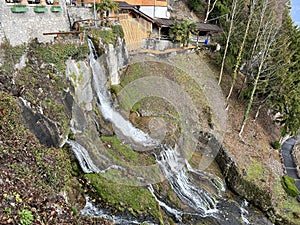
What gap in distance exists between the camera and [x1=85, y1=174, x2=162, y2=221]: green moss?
1350cm

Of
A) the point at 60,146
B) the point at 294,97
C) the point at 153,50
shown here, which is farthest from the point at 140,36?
the point at 60,146

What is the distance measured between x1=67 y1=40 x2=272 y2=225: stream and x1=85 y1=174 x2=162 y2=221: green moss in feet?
2.73

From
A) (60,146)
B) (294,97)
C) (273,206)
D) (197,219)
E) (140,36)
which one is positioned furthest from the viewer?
(140,36)

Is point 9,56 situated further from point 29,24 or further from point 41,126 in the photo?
point 41,126

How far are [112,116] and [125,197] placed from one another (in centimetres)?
773

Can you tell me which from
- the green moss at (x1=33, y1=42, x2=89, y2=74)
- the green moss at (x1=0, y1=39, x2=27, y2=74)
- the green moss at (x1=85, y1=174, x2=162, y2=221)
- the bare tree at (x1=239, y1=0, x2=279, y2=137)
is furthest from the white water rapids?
the bare tree at (x1=239, y1=0, x2=279, y2=137)

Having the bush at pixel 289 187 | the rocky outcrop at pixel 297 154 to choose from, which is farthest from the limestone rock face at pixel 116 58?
the rocky outcrop at pixel 297 154

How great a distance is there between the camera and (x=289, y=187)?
2194 centimetres

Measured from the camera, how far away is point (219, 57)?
33.4 meters

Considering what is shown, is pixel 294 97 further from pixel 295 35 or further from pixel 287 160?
pixel 295 35

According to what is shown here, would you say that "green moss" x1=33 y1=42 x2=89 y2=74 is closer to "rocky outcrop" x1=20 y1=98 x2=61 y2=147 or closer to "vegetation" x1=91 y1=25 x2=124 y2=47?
"vegetation" x1=91 y1=25 x2=124 y2=47

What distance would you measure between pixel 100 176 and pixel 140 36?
73.8ft

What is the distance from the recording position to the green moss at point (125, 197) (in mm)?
13500

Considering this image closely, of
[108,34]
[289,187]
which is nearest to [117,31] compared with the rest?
[108,34]
